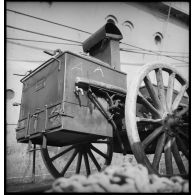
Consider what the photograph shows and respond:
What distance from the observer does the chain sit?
1.71 m

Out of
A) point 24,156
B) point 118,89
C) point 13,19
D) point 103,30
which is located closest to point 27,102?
point 118,89

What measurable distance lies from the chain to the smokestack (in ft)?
9.90

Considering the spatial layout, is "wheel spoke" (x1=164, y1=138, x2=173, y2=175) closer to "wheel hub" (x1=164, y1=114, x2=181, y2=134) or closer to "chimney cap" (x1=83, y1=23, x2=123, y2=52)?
"wheel hub" (x1=164, y1=114, x2=181, y2=134)

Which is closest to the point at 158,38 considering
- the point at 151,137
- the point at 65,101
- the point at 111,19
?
the point at 111,19

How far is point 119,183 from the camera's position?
185 cm

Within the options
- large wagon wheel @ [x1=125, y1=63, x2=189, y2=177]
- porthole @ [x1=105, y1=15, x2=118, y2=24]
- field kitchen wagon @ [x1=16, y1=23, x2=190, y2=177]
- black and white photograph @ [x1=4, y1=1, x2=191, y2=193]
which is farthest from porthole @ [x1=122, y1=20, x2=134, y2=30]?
large wagon wheel @ [x1=125, y1=63, x2=189, y2=177]

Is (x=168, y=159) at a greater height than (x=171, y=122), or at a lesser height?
lesser

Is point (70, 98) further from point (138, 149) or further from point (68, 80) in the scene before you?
point (138, 149)

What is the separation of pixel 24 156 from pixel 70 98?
5.09 metres

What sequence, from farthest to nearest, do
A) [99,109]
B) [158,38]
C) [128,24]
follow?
[158,38] → [128,24] → [99,109]

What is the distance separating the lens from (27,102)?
425cm

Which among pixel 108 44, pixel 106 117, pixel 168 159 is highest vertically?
pixel 108 44

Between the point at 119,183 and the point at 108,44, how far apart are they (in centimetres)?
345

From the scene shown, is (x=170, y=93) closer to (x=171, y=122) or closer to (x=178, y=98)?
(x=178, y=98)
